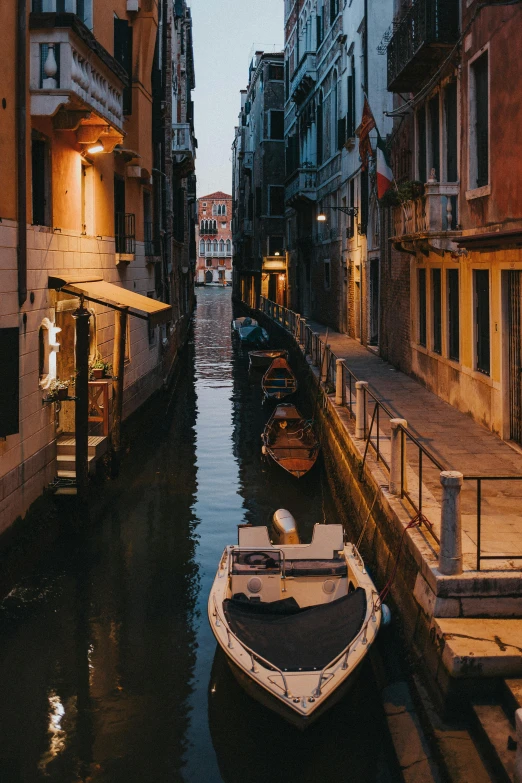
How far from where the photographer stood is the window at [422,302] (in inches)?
659

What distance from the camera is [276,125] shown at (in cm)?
4719

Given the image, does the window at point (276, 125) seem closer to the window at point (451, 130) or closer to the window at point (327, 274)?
the window at point (327, 274)

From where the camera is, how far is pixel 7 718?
22.7 ft

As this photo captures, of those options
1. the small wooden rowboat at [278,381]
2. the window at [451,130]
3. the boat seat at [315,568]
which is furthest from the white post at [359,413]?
the small wooden rowboat at [278,381]

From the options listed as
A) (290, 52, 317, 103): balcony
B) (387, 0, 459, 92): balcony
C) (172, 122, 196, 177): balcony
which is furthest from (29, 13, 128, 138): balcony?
(290, 52, 317, 103): balcony

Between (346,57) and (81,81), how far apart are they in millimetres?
16868

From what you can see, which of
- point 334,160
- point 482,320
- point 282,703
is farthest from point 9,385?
point 334,160

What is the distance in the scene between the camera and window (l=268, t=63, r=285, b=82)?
4759 centimetres

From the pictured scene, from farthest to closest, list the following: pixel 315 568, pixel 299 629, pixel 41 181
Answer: pixel 41 181
pixel 315 568
pixel 299 629

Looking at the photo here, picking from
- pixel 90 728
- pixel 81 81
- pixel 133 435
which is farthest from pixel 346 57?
pixel 90 728

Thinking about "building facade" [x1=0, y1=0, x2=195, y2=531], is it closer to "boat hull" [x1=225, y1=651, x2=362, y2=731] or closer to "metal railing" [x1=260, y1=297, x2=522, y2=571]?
"metal railing" [x1=260, y1=297, x2=522, y2=571]

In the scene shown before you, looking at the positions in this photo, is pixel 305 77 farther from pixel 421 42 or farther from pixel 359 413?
pixel 359 413

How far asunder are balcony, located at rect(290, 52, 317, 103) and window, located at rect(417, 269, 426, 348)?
18.3 m

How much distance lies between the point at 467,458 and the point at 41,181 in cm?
669
